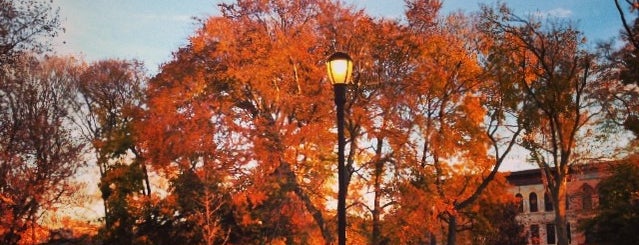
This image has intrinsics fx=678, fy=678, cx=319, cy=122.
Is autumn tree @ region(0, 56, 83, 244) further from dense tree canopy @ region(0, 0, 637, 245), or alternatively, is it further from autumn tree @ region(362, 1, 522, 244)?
autumn tree @ region(362, 1, 522, 244)

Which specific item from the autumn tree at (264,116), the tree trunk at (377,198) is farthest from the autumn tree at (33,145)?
the tree trunk at (377,198)

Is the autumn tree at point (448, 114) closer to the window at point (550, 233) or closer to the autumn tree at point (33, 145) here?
the autumn tree at point (33, 145)

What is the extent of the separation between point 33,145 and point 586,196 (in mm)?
43508

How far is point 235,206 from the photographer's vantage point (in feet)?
106

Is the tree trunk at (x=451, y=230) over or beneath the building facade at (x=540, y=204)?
beneath

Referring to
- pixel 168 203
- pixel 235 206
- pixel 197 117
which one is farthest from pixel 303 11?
pixel 168 203

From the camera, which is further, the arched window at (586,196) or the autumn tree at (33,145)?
the arched window at (586,196)

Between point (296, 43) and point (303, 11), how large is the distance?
1.92 m

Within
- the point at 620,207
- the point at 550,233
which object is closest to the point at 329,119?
the point at 620,207

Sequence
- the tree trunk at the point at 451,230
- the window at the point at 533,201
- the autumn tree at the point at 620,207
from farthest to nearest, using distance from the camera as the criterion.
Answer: the window at the point at 533,201 → the autumn tree at the point at 620,207 → the tree trunk at the point at 451,230

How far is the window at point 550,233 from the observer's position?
67875mm

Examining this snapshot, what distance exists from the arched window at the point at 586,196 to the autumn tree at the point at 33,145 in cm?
4093

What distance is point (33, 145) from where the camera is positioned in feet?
125

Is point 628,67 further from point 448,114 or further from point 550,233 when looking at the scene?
point 550,233
